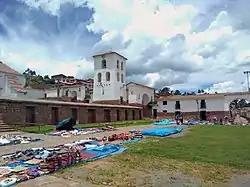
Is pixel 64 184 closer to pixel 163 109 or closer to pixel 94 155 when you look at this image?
pixel 94 155

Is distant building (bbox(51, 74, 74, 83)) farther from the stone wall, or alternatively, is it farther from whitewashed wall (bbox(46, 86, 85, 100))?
the stone wall

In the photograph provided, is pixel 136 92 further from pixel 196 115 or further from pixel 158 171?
pixel 158 171

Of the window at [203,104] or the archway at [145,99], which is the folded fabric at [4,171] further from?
the archway at [145,99]

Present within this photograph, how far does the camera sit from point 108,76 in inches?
1993

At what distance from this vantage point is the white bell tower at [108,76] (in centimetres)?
4988

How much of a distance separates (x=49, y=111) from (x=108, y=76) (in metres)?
27.4

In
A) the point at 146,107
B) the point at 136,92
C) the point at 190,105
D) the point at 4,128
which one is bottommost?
the point at 4,128

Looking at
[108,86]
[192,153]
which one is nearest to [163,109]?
[108,86]

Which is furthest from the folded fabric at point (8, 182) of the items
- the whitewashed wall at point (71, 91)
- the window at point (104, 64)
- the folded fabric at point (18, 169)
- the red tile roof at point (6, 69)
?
the whitewashed wall at point (71, 91)

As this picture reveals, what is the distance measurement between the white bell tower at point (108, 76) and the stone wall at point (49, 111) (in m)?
12.8

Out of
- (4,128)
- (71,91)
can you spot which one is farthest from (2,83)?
(71,91)

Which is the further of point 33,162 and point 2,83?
point 2,83

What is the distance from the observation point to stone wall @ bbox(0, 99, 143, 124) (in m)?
20.2

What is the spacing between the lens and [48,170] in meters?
6.17
